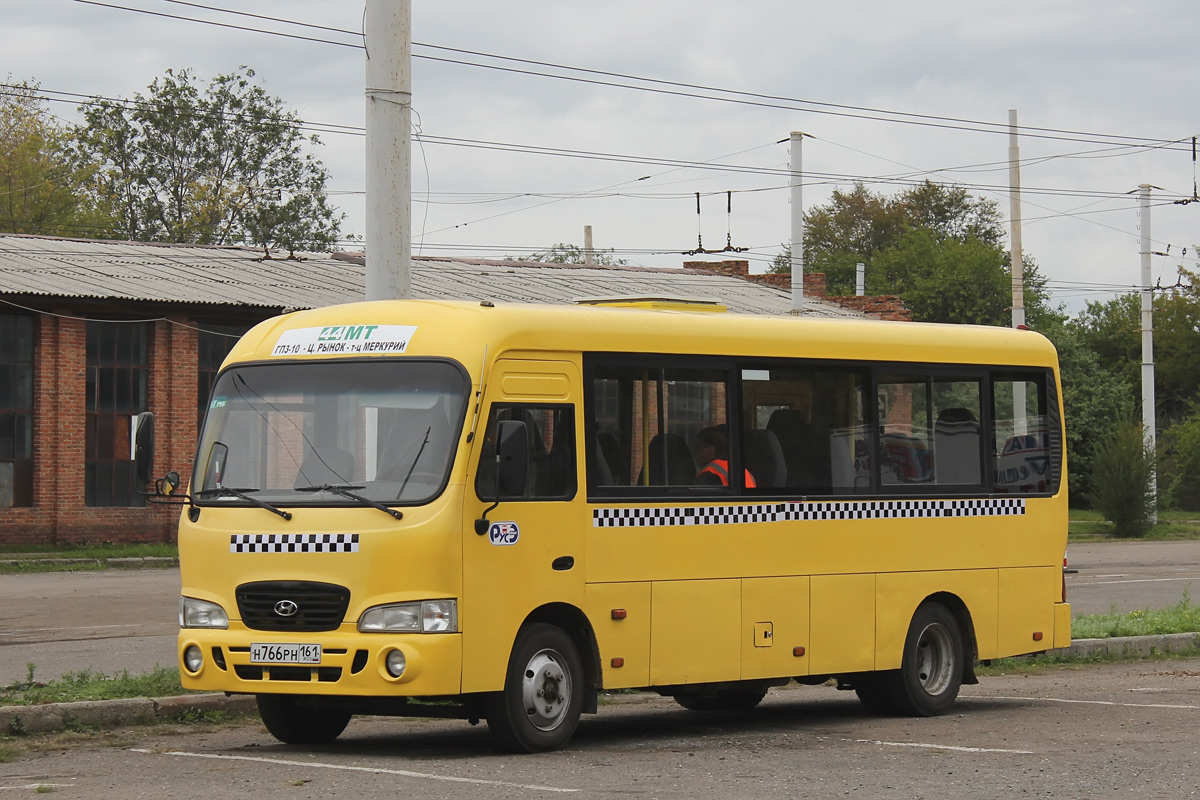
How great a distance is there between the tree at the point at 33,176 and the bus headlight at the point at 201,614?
201 feet

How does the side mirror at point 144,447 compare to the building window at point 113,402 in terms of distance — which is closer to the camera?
the side mirror at point 144,447

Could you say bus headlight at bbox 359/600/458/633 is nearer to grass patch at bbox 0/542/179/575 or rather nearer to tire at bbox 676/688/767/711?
tire at bbox 676/688/767/711

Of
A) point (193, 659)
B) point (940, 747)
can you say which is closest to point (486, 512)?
point (193, 659)

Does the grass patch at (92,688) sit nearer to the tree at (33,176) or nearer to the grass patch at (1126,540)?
the grass patch at (1126,540)

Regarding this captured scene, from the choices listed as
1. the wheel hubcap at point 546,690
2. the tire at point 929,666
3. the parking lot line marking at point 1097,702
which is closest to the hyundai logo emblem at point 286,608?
the wheel hubcap at point 546,690

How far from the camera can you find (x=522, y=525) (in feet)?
34.0

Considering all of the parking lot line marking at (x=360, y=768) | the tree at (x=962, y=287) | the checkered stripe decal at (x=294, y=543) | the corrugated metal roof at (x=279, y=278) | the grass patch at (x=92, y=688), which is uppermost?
the tree at (x=962, y=287)

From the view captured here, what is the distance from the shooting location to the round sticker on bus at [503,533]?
10141 mm

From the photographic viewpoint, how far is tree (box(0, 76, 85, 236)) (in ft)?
223

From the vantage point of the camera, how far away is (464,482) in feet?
32.8

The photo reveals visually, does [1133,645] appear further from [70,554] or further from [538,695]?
[70,554]

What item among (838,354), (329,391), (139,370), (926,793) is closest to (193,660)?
(329,391)

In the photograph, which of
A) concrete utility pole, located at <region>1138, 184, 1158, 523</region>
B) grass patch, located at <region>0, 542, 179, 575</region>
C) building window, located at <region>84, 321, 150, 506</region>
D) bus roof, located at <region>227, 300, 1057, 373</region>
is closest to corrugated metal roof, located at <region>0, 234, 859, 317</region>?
building window, located at <region>84, 321, 150, 506</region>

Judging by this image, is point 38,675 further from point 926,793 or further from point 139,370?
point 139,370
